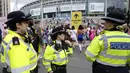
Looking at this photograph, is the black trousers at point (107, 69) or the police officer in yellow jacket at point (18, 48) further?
the black trousers at point (107, 69)

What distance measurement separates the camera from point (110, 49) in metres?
4.84

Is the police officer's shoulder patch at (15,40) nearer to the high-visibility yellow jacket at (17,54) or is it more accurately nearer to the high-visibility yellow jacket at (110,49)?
the high-visibility yellow jacket at (17,54)

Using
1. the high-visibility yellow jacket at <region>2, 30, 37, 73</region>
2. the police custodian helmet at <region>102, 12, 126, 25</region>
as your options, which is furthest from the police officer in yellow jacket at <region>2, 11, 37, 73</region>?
the police custodian helmet at <region>102, 12, 126, 25</region>

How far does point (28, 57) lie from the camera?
12.7 feet

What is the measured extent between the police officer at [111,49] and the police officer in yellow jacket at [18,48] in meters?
1.08

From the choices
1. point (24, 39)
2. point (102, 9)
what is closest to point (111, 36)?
point (24, 39)

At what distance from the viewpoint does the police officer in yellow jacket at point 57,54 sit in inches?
239

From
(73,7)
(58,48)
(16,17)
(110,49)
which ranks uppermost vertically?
(16,17)

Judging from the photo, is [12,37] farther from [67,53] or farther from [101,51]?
[67,53]

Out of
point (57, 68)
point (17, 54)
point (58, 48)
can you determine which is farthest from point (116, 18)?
point (17, 54)

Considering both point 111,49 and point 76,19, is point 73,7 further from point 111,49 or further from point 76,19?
point 111,49

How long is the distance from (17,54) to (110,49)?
1.60 m

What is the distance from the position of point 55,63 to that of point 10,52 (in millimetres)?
2502

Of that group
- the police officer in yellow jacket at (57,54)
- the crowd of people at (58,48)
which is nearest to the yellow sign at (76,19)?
the crowd of people at (58,48)
